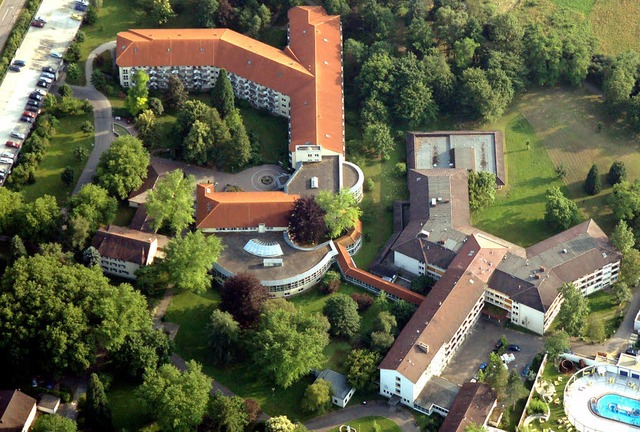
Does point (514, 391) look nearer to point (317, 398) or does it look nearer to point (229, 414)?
point (317, 398)

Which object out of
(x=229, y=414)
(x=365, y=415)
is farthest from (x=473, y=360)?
(x=229, y=414)

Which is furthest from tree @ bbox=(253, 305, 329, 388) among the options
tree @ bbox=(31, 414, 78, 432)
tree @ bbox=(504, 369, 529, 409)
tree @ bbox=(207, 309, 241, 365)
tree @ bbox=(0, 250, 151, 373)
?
tree @ bbox=(31, 414, 78, 432)

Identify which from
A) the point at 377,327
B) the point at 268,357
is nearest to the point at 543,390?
the point at 377,327

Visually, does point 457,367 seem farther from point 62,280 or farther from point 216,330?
point 62,280

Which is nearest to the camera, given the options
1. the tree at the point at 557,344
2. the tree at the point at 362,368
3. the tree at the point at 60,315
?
the tree at the point at 60,315

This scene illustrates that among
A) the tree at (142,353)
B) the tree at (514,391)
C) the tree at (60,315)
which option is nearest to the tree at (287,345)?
the tree at (142,353)

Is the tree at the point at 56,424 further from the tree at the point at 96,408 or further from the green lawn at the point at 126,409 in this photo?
the green lawn at the point at 126,409
